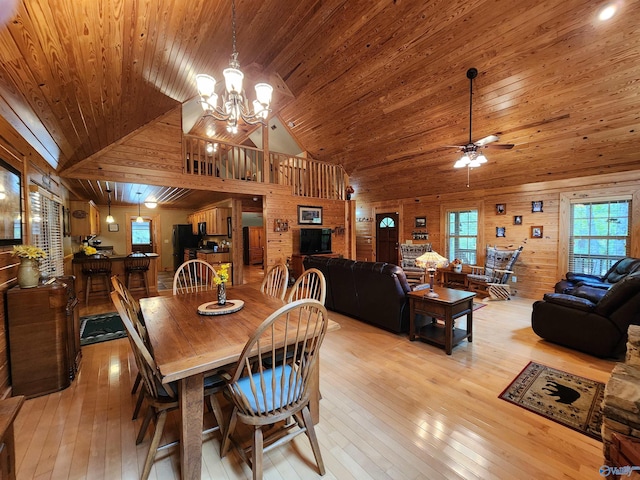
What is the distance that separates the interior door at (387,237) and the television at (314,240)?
219 centimetres

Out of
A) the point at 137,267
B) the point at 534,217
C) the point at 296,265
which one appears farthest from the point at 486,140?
the point at 137,267

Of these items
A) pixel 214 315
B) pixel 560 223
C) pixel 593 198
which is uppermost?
pixel 593 198

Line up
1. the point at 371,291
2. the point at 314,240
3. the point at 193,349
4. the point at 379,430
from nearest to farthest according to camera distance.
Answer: the point at 193,349 < the point at 379,430 < the point at 371,291 < the point at 314,240

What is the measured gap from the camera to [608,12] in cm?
282

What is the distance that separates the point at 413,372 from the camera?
262 cm

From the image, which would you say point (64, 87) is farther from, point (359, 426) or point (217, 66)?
point (359, 426)

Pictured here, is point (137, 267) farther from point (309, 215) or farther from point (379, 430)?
point (379, 430)

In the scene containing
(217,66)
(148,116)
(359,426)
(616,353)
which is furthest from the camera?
(148,116)

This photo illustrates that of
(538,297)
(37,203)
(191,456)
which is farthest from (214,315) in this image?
(538,297)

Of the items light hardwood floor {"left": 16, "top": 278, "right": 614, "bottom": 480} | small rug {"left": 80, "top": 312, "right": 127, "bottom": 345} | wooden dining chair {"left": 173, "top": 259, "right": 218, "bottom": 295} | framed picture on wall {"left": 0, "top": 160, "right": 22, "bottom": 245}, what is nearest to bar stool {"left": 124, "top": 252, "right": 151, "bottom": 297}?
small rug {"left": 80, "top": 312, "right": 127, "bottom": 345}

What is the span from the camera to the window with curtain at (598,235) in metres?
4.73

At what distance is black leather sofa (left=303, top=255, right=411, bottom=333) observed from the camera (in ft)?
11.3

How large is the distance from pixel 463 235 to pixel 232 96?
6451 millimetres

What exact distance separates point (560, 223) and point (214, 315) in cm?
659
